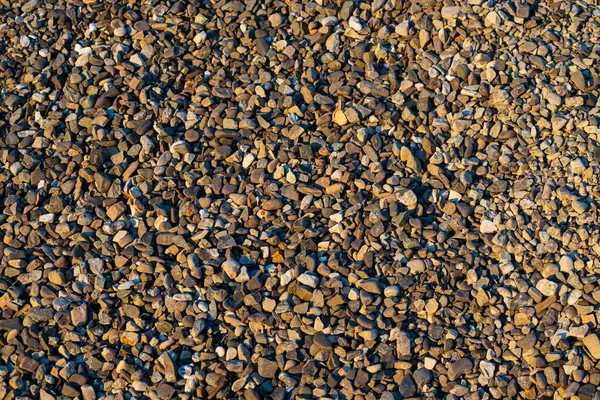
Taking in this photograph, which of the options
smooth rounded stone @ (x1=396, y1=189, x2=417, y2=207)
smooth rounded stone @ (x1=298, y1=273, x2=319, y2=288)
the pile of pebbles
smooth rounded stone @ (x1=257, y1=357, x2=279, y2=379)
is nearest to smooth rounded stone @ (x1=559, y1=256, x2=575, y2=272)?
the pile of pebbles

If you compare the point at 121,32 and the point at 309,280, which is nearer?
the point at 309,280

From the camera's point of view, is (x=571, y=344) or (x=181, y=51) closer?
(x=571, y=344)

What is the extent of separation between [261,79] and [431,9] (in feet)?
3.79

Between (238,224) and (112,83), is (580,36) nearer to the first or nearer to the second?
(238,224)

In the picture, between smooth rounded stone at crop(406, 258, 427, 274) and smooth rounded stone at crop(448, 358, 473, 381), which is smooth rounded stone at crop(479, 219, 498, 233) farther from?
smooth rounded stone at crop(448, 358, 473, 381)

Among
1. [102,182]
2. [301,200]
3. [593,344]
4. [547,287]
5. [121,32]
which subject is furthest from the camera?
[121,32]

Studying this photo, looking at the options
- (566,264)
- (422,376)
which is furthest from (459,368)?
(566,264)

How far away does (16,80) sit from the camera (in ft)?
16.4

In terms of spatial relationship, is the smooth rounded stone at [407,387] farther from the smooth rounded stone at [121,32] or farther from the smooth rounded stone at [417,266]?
the smooth rounded stone at [121,32]

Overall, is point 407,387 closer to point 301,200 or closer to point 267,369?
point 267,369

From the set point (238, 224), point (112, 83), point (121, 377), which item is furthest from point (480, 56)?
Result: point (121, 377)

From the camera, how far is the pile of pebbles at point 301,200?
12.3 feet

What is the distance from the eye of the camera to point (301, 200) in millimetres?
4227

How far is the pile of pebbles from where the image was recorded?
374 centimetres
